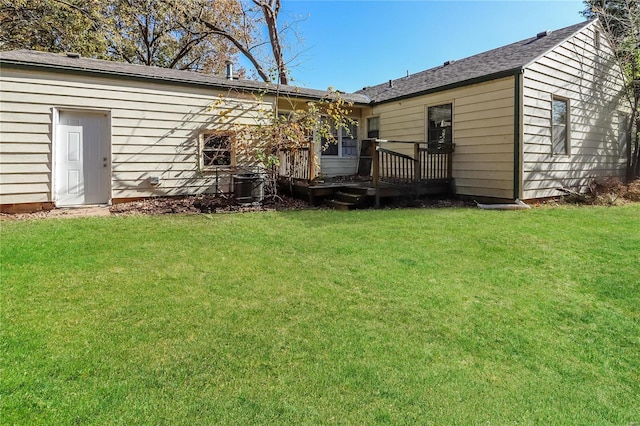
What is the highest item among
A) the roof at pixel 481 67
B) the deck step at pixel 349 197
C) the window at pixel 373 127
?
the roof at pixel 481 67

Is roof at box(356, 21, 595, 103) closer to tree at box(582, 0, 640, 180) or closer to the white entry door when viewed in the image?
tree at box(582, 0, 640, 180)

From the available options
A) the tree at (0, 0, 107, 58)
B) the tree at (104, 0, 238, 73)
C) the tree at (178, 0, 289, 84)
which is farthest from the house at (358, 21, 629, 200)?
the tree at (0, 0, 107, 58)

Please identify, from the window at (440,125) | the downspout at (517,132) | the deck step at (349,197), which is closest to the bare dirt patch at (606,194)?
the downspout at (517,132)

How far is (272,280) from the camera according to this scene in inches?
133

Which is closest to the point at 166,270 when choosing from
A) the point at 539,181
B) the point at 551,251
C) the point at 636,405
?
the point at 636,405

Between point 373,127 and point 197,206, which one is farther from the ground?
point 373,127

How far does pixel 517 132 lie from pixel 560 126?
2187mm

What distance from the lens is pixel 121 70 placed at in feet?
24.6

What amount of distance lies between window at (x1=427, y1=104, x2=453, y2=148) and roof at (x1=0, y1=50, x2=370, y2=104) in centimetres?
331

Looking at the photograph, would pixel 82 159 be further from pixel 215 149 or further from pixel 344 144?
pixel 344 144

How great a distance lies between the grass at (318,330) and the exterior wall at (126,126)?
103 inches

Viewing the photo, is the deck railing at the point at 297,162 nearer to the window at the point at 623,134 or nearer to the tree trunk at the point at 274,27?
the tree trunk at the point at 274,27

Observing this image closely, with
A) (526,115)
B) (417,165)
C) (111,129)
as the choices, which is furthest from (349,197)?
(111,129)

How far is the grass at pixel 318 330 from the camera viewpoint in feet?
5.79
